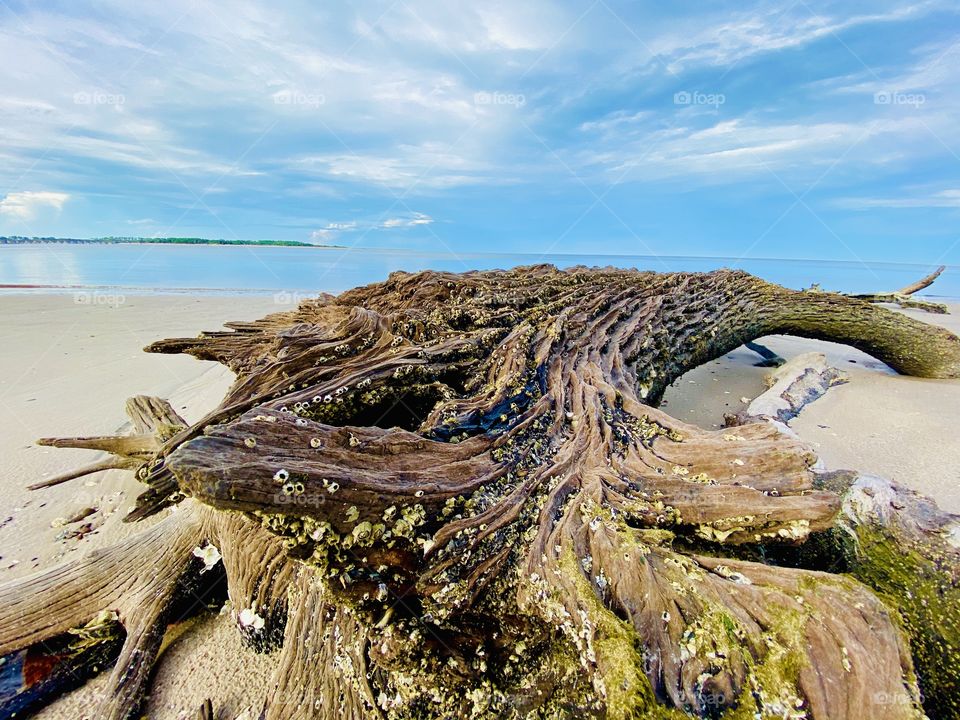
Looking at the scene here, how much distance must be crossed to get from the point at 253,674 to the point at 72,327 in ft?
36.3

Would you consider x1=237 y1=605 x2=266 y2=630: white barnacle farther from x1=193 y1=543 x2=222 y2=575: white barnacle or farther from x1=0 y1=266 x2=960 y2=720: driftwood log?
x1=193 y1=543 x2=222 y2=575: white barnacle

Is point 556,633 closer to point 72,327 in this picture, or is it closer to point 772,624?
point 772,624

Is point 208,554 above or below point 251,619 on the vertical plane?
above

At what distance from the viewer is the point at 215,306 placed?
14.5 m

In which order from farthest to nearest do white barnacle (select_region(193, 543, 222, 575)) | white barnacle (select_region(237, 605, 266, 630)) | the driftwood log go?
white barnacle (select_region(193, 543, 222, 575))
white barnacle (select_region(237, 605, 266, 630))
the driftwood log

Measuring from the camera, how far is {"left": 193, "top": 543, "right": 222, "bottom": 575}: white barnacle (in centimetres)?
258

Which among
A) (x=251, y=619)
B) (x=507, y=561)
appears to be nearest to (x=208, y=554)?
(x=251, y=619)

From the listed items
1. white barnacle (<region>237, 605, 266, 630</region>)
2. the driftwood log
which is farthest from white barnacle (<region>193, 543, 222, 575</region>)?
white barnacle (<region>237, 605, 266, 630</region>)

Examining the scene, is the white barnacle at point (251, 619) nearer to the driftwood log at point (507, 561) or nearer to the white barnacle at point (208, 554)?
the driftwood log at point (507, 561)

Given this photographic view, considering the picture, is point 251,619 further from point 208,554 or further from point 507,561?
point 507,561

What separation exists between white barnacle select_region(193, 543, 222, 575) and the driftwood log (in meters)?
0.02

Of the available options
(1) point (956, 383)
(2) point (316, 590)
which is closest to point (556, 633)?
(2) point (316, 590)

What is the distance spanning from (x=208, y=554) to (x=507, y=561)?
6.17 feet

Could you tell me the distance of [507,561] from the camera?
1.71 metres
